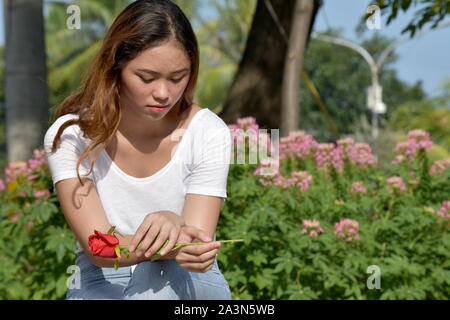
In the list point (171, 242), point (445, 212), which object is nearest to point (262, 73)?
point (445, 212)

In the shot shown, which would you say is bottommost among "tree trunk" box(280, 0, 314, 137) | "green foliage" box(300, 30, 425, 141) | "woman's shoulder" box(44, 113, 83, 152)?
"woman's shoulder" box(44, 113, 83, 152)

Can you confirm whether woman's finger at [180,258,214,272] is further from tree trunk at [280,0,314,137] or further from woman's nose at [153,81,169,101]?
tree trunk at [280,0,314,137]

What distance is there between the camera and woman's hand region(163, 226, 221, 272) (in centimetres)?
189

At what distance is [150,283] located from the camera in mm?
2023

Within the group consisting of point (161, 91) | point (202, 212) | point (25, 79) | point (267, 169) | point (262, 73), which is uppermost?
point (262, 73)

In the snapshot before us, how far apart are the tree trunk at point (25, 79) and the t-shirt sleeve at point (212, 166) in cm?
341

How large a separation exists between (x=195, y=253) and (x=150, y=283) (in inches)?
8.9

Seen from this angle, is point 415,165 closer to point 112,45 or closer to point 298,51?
point 298,51

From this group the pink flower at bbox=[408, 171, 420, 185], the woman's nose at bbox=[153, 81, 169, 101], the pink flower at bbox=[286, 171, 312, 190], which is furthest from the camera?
the pink flower at bbox=[408, 171, 420, 185]

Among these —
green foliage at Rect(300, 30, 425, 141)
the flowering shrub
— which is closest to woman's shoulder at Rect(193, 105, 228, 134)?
the flowering shrub

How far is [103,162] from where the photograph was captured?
226 cm

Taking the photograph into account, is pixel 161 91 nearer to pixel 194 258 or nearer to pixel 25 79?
pixel 194 258

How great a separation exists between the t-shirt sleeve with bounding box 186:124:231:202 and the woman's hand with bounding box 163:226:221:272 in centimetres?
27

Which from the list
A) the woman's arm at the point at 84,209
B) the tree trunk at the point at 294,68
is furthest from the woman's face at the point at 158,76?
the tree trunk at the point at 294,68
